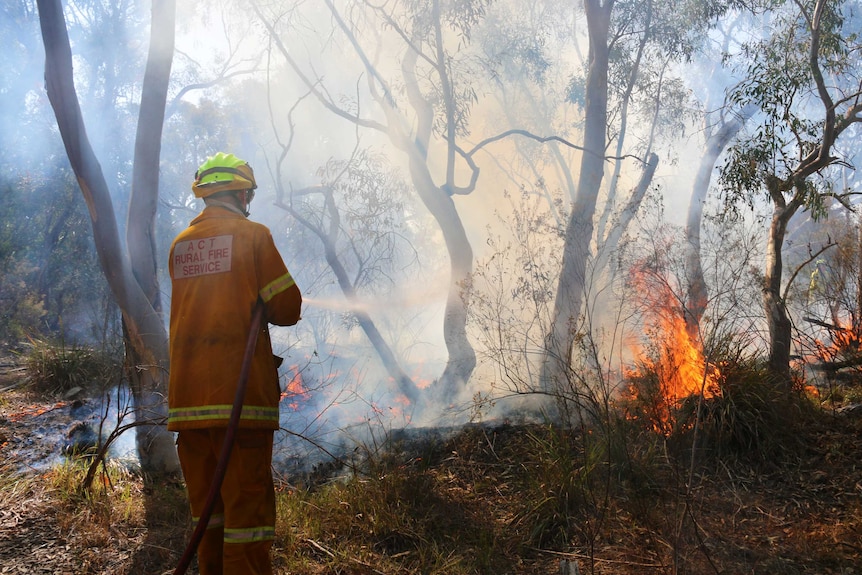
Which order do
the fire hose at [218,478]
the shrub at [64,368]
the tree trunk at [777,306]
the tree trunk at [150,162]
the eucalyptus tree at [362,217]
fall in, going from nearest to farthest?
the fire hose at [218,478] < the tree trunk at [777,306] < the tree trunk at [150,162] < the shrub at [64,368] < the eucalyptus tree at [362,217]

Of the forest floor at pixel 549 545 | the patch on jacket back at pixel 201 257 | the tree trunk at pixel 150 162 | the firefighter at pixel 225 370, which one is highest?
the tree trunk at pixel 150 162

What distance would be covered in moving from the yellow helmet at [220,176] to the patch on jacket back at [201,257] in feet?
0.87

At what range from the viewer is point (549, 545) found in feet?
11.6

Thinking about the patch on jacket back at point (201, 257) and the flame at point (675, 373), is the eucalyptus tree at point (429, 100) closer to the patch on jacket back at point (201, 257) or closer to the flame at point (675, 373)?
the flame at point (675, 373)

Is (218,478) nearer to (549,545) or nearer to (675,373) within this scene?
(549,545)

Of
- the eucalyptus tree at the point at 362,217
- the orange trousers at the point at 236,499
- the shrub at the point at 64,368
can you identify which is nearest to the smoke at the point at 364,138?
the eucalyptus tree at the point at 362,217

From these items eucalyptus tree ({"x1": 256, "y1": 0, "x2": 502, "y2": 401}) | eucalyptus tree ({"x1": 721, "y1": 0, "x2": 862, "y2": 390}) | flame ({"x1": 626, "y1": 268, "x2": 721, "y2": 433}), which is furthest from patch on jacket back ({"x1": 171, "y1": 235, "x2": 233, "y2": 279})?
eucalyptus tree ({"x1": 256, "y1": 0, "x2": 502, "y2": 401})

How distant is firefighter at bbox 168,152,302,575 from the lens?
246 cm

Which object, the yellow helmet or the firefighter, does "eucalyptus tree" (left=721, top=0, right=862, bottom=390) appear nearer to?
the firefighter

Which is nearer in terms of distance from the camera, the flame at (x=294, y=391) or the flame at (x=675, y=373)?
the flame at (x=675, y=373)

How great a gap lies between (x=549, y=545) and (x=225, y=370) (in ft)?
7.17

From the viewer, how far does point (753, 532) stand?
3.50 meters

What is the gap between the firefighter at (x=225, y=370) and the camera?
2.46m

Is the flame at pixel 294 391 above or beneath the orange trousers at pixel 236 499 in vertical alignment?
above
